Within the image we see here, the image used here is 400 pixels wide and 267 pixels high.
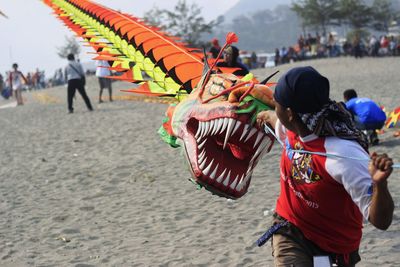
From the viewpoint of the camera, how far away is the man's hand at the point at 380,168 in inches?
81.9

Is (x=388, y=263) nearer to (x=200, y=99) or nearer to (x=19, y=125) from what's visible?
(x=200, y=99)

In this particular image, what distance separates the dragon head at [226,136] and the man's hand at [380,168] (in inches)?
31.3

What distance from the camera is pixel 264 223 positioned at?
18.7 feet

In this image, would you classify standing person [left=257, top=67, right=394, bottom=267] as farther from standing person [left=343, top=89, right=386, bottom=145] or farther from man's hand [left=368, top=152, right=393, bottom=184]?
standing person [left=343, top=89, right=386, bottom=145]

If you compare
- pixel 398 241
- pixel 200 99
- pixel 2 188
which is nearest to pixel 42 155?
pixel 2 188

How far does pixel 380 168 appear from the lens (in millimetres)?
2107

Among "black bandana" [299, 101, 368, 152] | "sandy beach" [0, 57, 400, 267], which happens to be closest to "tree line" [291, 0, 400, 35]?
"sandy beach" [0, 57, 400, 267]

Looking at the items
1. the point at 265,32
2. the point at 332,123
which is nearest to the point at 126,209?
the point at 332,123

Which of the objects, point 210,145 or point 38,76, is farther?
point 38,76

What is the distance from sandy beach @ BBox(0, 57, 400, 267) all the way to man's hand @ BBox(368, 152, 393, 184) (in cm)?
264

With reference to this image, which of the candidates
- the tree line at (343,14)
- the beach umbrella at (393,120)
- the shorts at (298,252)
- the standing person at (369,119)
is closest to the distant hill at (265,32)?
the tree line at (343,14)

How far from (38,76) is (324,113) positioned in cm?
4283

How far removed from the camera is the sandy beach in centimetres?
511

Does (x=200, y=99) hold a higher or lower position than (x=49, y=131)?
higher
